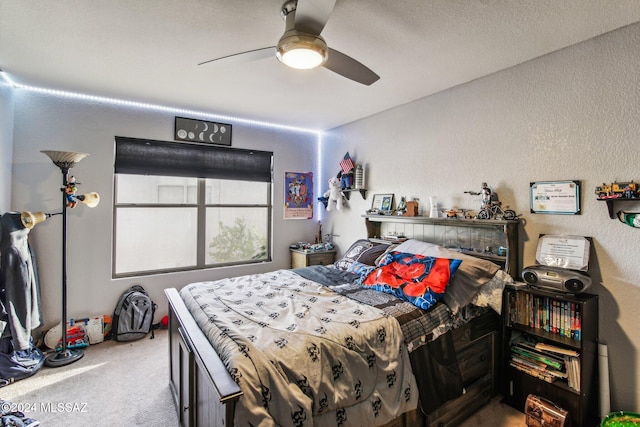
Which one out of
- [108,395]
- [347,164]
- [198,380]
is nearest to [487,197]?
[347,164]

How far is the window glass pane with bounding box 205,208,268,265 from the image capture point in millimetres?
4062

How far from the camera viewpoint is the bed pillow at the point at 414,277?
2086 mm

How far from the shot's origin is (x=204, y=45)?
7.08ft

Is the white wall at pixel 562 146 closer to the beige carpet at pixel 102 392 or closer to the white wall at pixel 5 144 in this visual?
the beige carpet at pixel 102 392

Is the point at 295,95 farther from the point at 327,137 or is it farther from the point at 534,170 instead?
the point at 534,170

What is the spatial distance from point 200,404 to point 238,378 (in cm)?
48

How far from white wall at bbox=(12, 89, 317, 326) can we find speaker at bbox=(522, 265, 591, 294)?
12.0 ft

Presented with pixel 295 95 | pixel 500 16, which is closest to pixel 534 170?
pixel 500 16

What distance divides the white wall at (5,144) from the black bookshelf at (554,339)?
4.51 m

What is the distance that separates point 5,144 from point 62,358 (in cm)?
208

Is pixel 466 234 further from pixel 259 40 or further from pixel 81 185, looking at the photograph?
pixel 81 185

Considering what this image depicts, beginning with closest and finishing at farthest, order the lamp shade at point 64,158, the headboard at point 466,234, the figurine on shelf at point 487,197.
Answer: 1. the headboard at point 466,234
2. the figurine on shelf at point 487,197
3. the lamp shade at point 64,158

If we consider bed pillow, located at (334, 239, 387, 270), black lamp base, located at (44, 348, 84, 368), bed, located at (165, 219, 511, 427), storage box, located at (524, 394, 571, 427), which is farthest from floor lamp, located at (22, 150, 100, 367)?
storage box, located at (524, 394, 571, 427)

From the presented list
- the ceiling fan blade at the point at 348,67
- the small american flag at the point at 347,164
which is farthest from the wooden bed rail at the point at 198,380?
the small american flag at the point at 347,164
